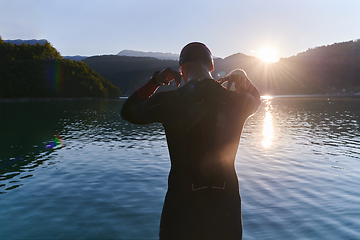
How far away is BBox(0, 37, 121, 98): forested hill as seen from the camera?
116188 mm

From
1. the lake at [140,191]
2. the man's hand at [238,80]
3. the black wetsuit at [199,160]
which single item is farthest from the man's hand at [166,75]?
the lake at [140,191]

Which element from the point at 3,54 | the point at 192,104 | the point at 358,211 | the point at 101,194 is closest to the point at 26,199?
the point at 101,194

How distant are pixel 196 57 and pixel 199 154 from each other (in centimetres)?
79

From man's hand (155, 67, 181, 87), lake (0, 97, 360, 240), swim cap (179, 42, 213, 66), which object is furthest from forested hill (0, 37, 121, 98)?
swim cap (179, 42, 213, 66)

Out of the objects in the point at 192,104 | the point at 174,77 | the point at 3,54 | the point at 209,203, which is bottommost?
the point at 209,203

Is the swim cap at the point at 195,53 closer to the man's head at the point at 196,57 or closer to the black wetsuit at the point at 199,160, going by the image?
the man's head at the point at 196,57

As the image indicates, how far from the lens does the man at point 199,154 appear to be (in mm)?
2057

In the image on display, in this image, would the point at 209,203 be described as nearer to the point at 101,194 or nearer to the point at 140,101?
the point at 140,101

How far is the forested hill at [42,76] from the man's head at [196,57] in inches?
4948

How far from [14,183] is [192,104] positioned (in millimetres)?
10638

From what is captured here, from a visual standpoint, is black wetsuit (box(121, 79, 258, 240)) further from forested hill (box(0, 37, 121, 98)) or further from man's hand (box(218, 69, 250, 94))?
forested hill (box(0, 37, 121, 98))

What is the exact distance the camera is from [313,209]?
758cm

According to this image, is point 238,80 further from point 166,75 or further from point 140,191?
point 140,191

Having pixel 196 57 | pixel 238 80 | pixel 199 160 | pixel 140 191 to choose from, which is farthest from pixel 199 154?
pixel 140 191
